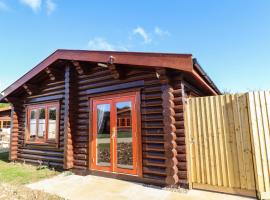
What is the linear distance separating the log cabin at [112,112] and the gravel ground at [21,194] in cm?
158

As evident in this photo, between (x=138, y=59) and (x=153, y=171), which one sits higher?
(x=138, y=59)

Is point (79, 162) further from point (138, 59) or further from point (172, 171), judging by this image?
point (138, 59)

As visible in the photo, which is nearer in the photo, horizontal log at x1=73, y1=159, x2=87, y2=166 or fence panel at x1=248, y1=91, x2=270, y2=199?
fence panel at x1=248, y1=91, x2=270, y2=199

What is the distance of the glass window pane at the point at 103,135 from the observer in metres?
5.69

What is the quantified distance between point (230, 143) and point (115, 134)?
2.92m

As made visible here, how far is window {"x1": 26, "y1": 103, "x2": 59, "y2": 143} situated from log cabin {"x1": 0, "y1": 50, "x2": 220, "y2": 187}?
4 cm

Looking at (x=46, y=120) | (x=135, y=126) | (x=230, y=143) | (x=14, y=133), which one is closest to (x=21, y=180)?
(x=46, y=120)

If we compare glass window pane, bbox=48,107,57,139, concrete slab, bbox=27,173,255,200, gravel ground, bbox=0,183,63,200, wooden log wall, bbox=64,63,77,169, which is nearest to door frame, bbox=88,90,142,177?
concrete slab, bbox=27,173,255,200

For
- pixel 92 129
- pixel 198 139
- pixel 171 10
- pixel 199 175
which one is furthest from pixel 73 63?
pixel 171 10

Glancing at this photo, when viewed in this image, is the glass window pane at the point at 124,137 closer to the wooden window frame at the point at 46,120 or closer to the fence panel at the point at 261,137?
the wooden window frame at the point at 46,120

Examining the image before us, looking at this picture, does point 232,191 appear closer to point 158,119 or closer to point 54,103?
point 158,119

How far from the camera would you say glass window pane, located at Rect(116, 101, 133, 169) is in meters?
5.26

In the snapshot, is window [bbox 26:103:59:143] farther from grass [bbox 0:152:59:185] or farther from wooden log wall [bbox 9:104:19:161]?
grass [bbox 0:152:59:185]

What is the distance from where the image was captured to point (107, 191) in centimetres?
445
